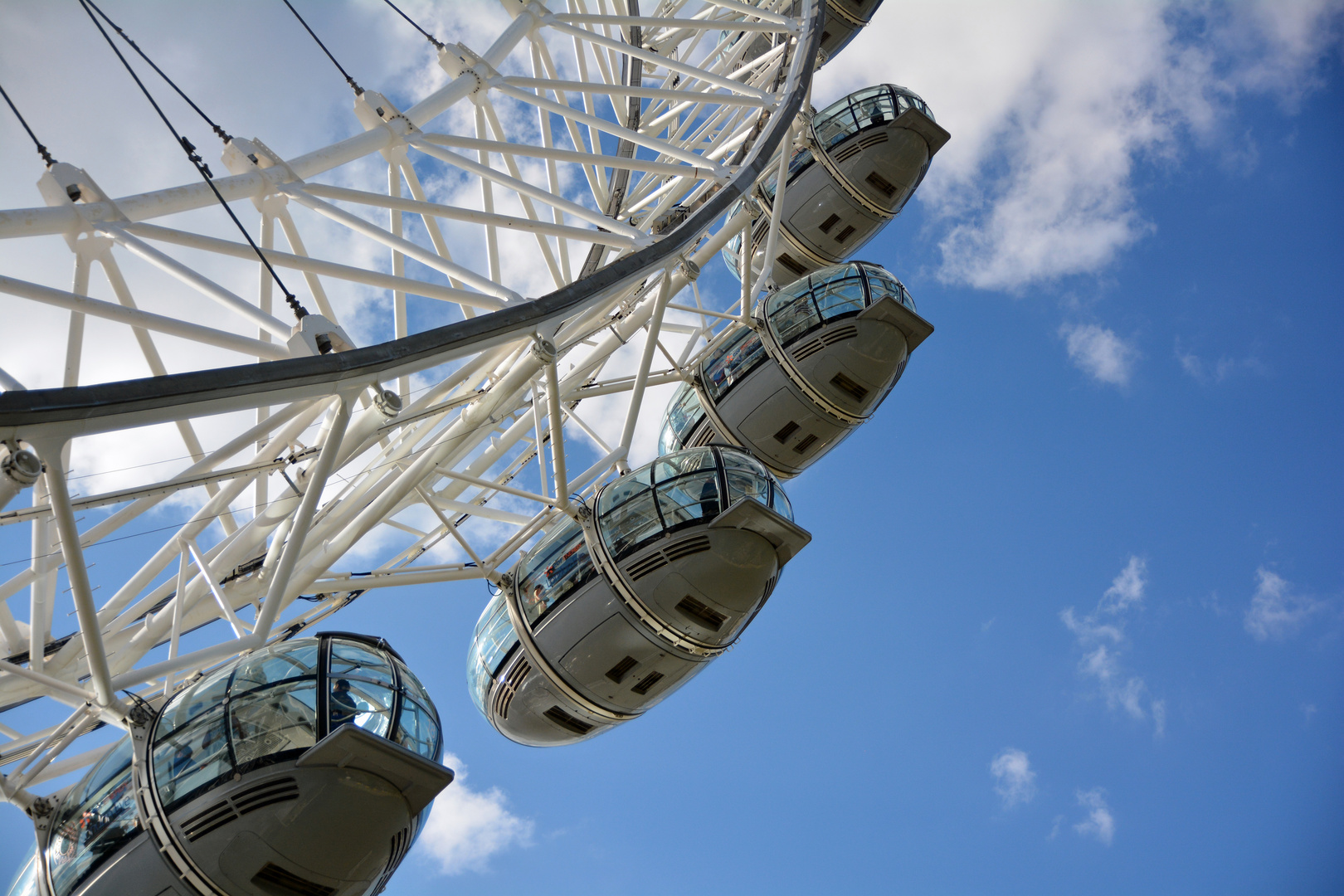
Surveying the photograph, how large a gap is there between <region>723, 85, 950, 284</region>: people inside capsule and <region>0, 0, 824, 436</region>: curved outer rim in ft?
29.3

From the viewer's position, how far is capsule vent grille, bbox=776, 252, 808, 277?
20.8m

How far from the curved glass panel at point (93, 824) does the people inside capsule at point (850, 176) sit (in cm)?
1347

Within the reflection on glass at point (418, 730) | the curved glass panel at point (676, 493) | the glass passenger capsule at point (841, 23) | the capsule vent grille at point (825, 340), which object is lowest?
the reflection on glass at point (418, 730)

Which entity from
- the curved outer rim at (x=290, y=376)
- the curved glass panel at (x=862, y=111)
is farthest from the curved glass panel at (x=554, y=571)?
the curved glass panel at (x=862, y=111)

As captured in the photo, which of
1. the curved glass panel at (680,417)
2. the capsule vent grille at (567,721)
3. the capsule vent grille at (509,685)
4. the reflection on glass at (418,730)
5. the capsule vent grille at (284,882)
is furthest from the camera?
the curved glass panel at (680,417)

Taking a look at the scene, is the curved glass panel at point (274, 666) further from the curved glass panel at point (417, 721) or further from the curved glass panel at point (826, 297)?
the curved glass panel at point (826, 297)

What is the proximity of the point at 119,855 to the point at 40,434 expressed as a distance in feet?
11.5

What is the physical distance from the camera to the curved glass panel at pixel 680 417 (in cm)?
1727

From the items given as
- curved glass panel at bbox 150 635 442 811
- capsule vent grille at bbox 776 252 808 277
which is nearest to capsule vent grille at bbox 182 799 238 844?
curved glass panel at bbox 150 635 442 811

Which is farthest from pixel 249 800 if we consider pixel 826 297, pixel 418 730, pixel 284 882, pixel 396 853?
pixel 826 297

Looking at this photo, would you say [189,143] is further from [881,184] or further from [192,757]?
[881,184]

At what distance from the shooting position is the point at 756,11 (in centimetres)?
1784

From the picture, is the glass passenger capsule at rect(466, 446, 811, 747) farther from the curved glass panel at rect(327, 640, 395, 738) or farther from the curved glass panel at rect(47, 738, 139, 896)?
the curved glass panel at rect(47, 738, 139, 896)

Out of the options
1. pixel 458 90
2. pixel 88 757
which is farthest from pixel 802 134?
pixel 88 757
